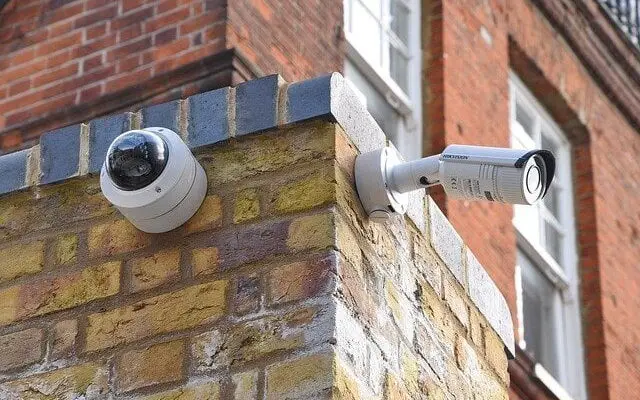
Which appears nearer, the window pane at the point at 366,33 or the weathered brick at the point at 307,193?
the weathered brick at the point at 307,193

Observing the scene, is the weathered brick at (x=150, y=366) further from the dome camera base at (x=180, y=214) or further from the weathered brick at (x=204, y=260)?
the dome camera base at (x=180, y=214)

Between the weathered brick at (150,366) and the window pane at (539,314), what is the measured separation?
5.87m

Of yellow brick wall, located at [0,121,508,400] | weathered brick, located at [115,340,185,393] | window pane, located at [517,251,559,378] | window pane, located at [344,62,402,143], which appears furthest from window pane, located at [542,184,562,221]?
weathered brick, located at [115,340,185,393]

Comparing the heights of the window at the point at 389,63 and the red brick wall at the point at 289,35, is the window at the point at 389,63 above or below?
above

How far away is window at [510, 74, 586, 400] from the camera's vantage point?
32.1ft

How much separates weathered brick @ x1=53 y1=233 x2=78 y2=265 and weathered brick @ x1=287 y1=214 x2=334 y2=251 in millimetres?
641

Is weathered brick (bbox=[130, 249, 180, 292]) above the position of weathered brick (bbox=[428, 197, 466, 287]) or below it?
below

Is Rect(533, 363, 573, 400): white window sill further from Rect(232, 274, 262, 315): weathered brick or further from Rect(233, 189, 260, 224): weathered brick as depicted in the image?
Rect(232, 274, 262, 315): weathered brick

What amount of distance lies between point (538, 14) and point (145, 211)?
7.07 meters

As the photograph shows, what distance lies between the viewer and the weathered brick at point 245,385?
3824 mm

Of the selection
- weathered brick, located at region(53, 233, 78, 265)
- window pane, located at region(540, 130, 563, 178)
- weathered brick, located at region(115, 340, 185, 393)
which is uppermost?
window pane, located at region(540, 130, 563, 178)

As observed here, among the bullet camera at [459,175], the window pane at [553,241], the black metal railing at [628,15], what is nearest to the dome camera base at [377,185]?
the bullet camera at [459,175]

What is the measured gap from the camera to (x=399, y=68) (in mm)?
9266

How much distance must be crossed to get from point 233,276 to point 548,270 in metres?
6.20
